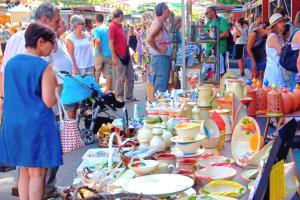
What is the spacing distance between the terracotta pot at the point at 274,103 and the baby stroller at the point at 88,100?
2351 millimetres

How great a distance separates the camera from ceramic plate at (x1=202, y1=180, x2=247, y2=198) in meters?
1.88

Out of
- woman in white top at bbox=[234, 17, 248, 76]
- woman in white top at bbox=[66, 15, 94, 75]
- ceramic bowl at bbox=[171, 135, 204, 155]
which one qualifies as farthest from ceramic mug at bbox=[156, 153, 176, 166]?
woman in white top at bbox=[234, 17, 248, 76]

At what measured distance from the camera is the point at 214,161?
7.67 feet

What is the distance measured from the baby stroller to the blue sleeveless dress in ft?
6.57

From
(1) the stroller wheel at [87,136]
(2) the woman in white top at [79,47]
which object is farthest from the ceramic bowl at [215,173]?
(2) the woman in white top at [79,47]

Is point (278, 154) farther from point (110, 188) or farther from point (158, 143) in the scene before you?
point (158, 143)

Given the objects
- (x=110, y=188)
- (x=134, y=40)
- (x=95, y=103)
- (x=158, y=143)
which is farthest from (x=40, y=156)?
(x=134, y=40)

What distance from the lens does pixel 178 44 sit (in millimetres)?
7227

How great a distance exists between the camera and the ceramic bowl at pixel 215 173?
6.83 feet

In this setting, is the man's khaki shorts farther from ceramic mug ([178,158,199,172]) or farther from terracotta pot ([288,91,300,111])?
ceramic mug ([178,158,199,172])

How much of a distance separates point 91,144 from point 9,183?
4.71 feet

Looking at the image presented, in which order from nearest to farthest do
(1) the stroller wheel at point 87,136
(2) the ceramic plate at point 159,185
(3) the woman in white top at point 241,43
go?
(2) the ceramic plate at point 159,185 < (1) the stroller wheel at point 87,136 < (3) the woman in white top at point 241,43

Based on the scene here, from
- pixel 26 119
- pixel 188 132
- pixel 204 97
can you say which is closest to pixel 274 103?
pixel 204 97

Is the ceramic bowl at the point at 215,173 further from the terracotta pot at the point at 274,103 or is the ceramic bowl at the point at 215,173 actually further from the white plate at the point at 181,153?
the terracotta pot at the point at 274,103
